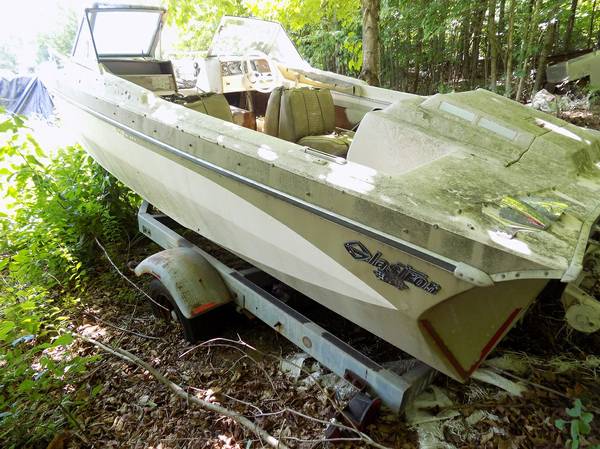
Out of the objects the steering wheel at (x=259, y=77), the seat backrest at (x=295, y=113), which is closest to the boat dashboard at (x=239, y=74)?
the steering wheel at (x=259, y=77)

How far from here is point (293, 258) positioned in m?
1.93

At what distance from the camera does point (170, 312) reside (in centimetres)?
267

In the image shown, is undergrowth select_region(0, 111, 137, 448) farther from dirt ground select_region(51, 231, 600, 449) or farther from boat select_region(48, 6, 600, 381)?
boat select_region(48, 6, 600, 381)

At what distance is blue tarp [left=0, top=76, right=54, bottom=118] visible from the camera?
36.9 ft

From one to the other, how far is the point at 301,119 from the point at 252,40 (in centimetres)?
192

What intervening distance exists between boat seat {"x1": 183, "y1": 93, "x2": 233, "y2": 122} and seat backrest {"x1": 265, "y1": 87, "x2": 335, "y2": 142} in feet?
1.14

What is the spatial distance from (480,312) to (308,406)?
103cm

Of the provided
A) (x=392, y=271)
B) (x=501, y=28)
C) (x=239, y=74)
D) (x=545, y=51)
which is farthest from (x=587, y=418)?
(x=501, y=28)

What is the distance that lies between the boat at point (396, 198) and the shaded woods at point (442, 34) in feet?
11.2

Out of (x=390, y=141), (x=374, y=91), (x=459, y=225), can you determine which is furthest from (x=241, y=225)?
(x=374, y=91)

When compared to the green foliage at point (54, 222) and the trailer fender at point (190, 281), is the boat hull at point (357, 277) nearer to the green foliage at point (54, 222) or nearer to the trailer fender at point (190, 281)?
the trailer fender at point (190, 281)

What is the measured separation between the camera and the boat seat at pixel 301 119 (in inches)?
113

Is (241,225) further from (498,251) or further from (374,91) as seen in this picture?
(374,91)

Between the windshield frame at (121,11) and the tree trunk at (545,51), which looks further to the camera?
the tree trunk at (545,51)
